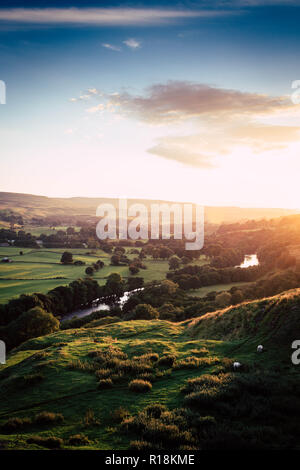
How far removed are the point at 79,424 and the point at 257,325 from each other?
14.4 metres

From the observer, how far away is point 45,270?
107562 millimetres

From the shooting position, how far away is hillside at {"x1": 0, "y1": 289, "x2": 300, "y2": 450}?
30.6 feet

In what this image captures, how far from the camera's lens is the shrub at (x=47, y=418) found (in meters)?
10.9

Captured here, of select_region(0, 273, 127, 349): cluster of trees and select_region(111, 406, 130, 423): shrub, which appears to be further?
select_region(0, 273, 127, 349): cluster of trees

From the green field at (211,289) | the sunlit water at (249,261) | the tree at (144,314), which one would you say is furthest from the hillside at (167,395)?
the sunlit water at (249,261)

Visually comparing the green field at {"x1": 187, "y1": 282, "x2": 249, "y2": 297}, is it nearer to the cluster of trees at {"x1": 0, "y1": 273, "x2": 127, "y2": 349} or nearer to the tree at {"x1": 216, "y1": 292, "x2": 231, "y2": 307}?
the cluster of trees at {"x1": 0, "y1": 273, "x2": 127, "y2": 349}

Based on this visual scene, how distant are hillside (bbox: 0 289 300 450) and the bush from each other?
0.24 m

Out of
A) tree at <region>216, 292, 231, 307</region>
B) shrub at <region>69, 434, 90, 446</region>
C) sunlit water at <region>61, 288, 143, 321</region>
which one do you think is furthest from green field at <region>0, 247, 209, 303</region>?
shrub at <region>69, 434, 90, 446</region>

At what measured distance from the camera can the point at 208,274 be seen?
103m

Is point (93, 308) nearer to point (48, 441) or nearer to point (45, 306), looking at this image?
point (45, 306)

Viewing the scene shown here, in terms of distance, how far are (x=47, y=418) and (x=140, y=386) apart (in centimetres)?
451

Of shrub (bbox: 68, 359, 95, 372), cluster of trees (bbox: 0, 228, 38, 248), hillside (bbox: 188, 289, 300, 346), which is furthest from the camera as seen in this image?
cluster of trees (bbox: 0, 228, 38, 248)

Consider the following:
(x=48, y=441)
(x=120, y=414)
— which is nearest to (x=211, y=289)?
(x=120, y=414)

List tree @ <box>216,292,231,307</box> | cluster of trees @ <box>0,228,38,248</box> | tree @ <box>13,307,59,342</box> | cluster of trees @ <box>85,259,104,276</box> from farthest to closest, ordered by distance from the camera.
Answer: cluster of trees @ <box>0,228,38,248</box> → cluster of trees @ <box>85,259,104,276</box> → tree @ <box>216,292,231,307</box> → tree @ <box>13,307,59,342</box>
